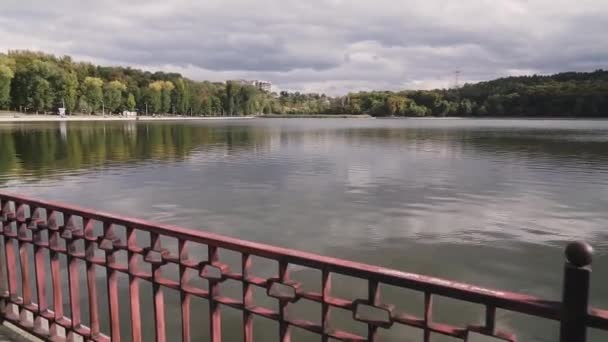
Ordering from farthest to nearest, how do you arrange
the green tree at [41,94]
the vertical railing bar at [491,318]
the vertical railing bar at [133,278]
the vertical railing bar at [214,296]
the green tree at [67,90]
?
the green tree at [67,90] → the green tree at [41,94] → the vertical railing bar at [133,278] → the vertical railing bar at [214,296] → the vertical railing bar at [491,318]

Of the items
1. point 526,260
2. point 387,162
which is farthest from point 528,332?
point 387,162

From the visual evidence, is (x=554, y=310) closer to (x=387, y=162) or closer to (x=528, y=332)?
(x=528, y=332)

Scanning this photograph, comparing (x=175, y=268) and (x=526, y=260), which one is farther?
(x=526, y=260)

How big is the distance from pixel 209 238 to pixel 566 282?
1.68 m

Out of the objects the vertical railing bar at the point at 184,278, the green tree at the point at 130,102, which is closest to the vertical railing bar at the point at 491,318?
the vertical railing bar at the point at 184,278

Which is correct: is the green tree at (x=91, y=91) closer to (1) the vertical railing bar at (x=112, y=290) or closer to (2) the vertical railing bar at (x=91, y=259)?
(2) the vertical railing bar at (x=91, y=259)

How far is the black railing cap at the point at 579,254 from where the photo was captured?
1658 millimetres

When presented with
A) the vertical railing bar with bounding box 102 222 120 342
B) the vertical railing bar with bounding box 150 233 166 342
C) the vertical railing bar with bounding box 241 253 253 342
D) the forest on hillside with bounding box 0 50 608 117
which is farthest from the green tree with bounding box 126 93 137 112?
the vertical railing bar with bounding box 241 253 253 342

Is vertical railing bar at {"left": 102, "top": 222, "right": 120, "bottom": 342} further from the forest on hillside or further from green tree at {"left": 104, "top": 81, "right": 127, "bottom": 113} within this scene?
green tree at {"left": 104, "top": 81, "right": 127, "bottom": 113}

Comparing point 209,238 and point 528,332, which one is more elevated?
point 209,238

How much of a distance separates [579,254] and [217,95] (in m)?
173

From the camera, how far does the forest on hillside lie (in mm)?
95375

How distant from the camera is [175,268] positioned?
741cm

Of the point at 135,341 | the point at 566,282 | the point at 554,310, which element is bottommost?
the point at 135,341
